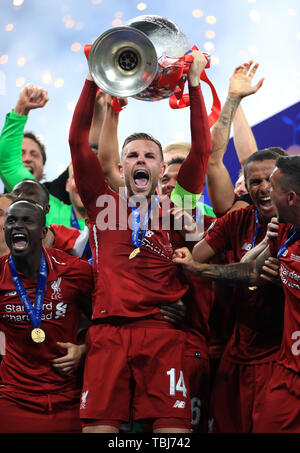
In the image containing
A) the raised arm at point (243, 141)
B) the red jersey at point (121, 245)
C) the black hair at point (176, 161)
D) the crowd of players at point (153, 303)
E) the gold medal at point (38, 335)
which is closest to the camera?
the crowd of players at point (153, 303)

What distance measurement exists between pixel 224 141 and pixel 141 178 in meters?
0.75

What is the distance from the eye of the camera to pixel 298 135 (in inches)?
205

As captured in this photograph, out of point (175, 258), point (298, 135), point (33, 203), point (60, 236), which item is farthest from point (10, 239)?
point (298, 135)

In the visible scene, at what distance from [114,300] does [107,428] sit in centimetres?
56

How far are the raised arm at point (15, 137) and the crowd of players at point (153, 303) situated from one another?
0.80 m

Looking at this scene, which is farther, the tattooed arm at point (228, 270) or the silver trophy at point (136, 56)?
the tattooed arm at point (228, 270)

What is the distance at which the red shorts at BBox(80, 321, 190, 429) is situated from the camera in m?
2.58

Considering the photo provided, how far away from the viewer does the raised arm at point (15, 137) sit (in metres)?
3.90

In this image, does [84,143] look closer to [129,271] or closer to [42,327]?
[129,271]

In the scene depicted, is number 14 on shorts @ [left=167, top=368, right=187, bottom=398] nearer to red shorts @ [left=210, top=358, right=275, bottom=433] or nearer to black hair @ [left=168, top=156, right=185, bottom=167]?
red shorts @ [left=210, top=358, right=275, bottom=433]

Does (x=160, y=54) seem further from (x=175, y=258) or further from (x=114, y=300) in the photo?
(x=114, y=300)

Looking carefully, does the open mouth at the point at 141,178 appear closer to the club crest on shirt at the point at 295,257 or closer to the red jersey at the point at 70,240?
the red jersey at the point at 70,240

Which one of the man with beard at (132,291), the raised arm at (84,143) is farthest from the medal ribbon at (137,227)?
→ the raised arm at (84,143)

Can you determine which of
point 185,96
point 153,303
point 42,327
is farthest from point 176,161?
point 42,327
